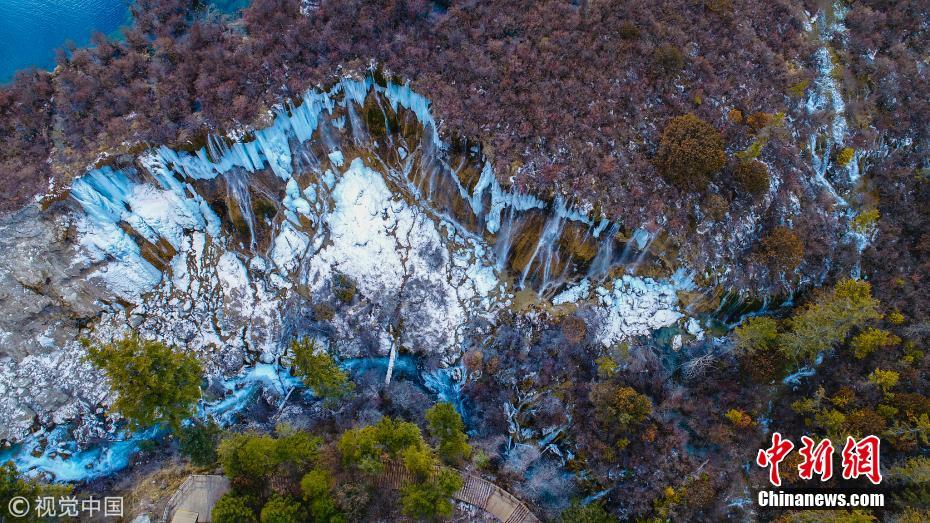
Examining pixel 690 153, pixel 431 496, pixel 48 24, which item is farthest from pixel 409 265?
pixel 48 24

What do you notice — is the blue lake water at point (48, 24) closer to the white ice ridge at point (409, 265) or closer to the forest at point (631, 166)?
the forest at point (631, 166)

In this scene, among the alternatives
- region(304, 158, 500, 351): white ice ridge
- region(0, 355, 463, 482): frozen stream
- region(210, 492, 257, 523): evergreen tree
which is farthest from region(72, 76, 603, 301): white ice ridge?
region(210, 492, 257, 523): evergreen tree

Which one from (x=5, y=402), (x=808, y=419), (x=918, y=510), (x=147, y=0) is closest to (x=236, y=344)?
(x=5, y=402)

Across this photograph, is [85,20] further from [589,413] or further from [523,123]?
[589,413]

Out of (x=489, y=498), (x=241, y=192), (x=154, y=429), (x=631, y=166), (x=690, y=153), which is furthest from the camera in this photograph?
(x=241, y=192)

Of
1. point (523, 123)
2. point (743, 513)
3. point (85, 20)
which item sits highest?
point (85, 20)

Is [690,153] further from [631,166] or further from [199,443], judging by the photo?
[199,443]

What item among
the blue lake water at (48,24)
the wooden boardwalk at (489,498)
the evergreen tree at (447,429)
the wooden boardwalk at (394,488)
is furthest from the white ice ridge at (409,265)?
the blue lake water at (48,24)

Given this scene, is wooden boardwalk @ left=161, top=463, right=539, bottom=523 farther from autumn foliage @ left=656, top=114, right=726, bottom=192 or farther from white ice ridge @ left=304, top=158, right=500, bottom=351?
autumn foliage @ left=656, top=114, right=726, bottom=192
